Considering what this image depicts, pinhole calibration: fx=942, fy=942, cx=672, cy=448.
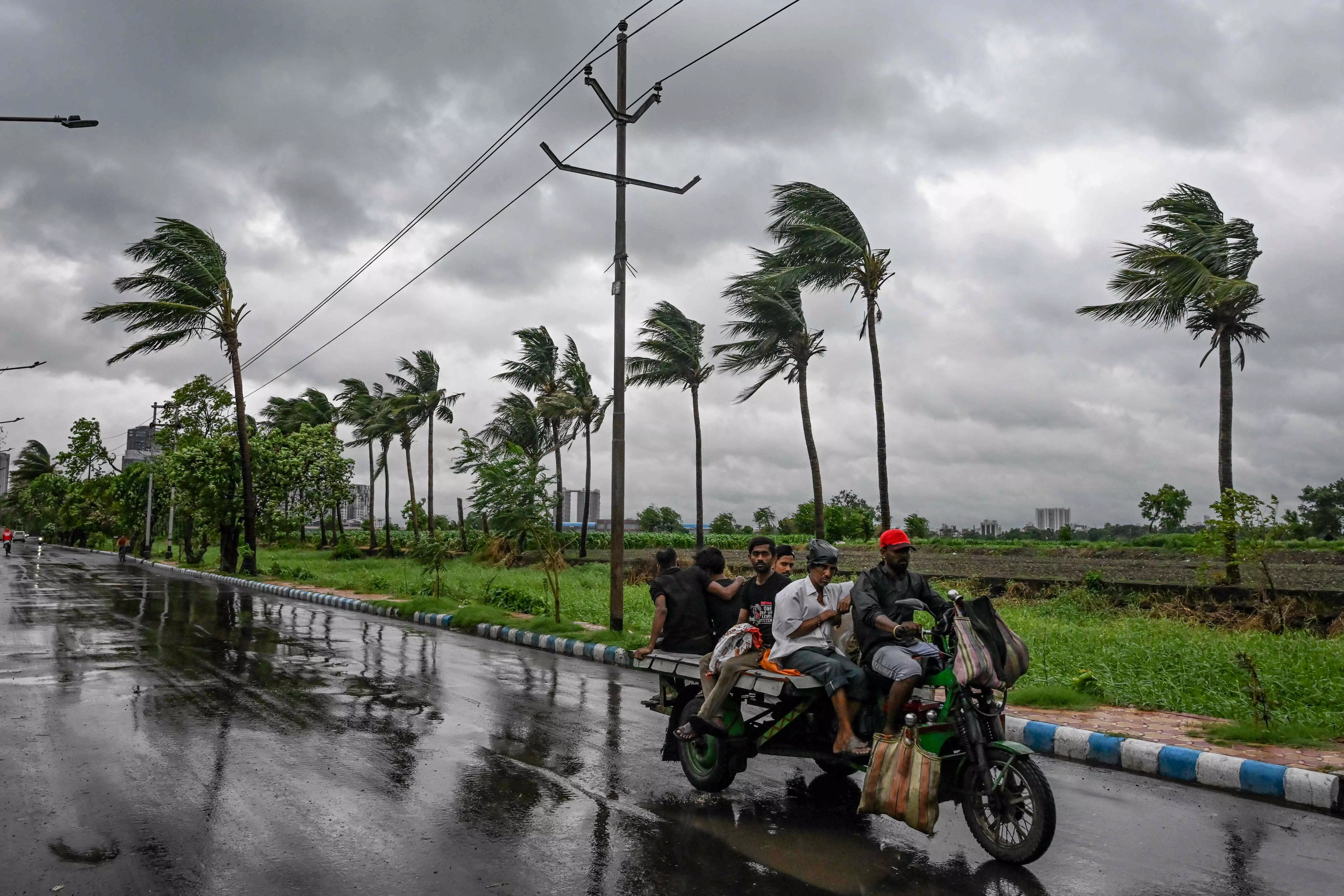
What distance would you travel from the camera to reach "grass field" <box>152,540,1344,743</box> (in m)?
8.88

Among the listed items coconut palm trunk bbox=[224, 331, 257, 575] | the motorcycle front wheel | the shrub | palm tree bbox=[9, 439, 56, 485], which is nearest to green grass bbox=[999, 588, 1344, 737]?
the motorcycle front wheel

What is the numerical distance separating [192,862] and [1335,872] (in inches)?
229

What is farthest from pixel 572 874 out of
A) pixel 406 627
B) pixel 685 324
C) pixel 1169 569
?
pixel 685 324

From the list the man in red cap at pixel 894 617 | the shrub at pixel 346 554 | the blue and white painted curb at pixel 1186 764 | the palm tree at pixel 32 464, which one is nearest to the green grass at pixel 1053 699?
the blue and white painted curb at pixel 1186 764

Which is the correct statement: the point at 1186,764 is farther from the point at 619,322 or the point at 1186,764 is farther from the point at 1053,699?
the point at 619,322

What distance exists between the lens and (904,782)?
16.0 feet

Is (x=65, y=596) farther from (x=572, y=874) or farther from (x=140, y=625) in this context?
(x=572, y=874)

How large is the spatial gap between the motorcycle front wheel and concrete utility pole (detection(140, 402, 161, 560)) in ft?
185

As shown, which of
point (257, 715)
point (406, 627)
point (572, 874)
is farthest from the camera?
point (406, 627)

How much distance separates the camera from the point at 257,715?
840cm

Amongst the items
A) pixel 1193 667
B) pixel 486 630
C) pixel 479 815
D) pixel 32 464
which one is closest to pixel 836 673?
pixel 479 815

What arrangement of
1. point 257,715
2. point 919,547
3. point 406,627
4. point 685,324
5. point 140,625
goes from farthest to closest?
1. point 919,547
2. point 685,324
3. point 406,627
4. point 140,625
5. point 257,715

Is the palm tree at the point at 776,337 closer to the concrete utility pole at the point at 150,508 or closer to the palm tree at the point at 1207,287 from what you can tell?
the palm tree at the point at 1207,287

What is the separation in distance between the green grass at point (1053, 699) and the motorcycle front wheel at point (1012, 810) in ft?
15.8
